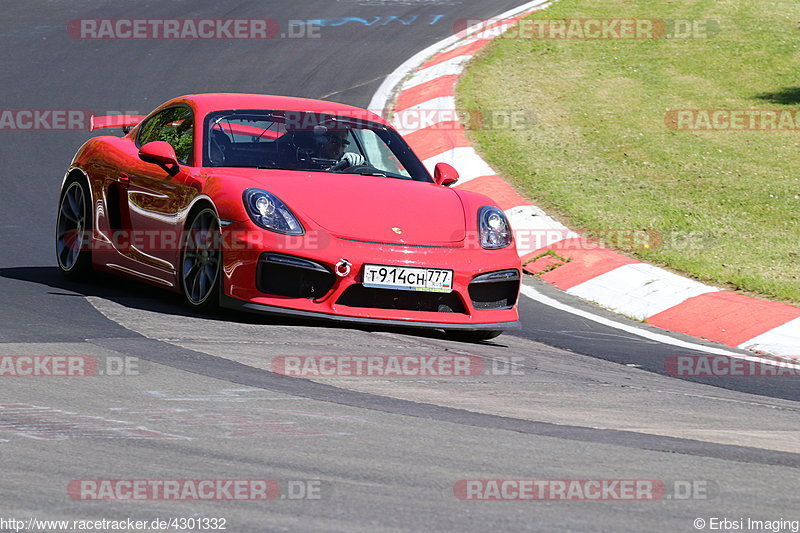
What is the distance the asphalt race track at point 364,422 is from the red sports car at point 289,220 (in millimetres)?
190

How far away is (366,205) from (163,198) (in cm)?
126

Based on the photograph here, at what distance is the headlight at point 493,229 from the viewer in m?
7.12

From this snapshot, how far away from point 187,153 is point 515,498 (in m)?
4.32

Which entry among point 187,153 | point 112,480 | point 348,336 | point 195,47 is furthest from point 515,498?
point 195,47

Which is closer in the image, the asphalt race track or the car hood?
the asphalt race track

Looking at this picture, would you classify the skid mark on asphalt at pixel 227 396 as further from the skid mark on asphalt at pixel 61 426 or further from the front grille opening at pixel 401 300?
the front grille opening at pixel 401 300

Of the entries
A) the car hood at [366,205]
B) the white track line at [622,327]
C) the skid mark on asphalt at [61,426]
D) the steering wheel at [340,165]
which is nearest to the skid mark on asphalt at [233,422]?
the skid mark on asphalt at [61,426]

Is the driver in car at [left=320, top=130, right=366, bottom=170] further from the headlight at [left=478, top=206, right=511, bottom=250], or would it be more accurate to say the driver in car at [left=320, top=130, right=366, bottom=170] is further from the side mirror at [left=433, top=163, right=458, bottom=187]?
the headlight at [left=478, top=206, right=511, bottom=250]

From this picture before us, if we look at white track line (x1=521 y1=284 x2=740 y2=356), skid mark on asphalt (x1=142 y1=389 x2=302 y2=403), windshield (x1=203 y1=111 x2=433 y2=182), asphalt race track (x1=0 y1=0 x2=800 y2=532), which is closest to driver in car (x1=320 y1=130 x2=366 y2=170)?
windshield (x1=203 y1=111 x2=433 y2=182)

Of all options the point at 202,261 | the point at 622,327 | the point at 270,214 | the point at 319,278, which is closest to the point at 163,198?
the point at 202,261

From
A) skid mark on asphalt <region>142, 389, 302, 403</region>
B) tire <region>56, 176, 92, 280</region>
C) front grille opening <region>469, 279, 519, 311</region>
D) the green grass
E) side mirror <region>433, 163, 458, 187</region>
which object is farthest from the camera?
the green grass

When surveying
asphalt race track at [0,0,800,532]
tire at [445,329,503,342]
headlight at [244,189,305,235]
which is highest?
headlight at [244,189,305,235]

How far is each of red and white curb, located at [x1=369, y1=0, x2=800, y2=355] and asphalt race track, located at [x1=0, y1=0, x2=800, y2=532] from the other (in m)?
0.37

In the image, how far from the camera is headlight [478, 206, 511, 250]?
712 cm
